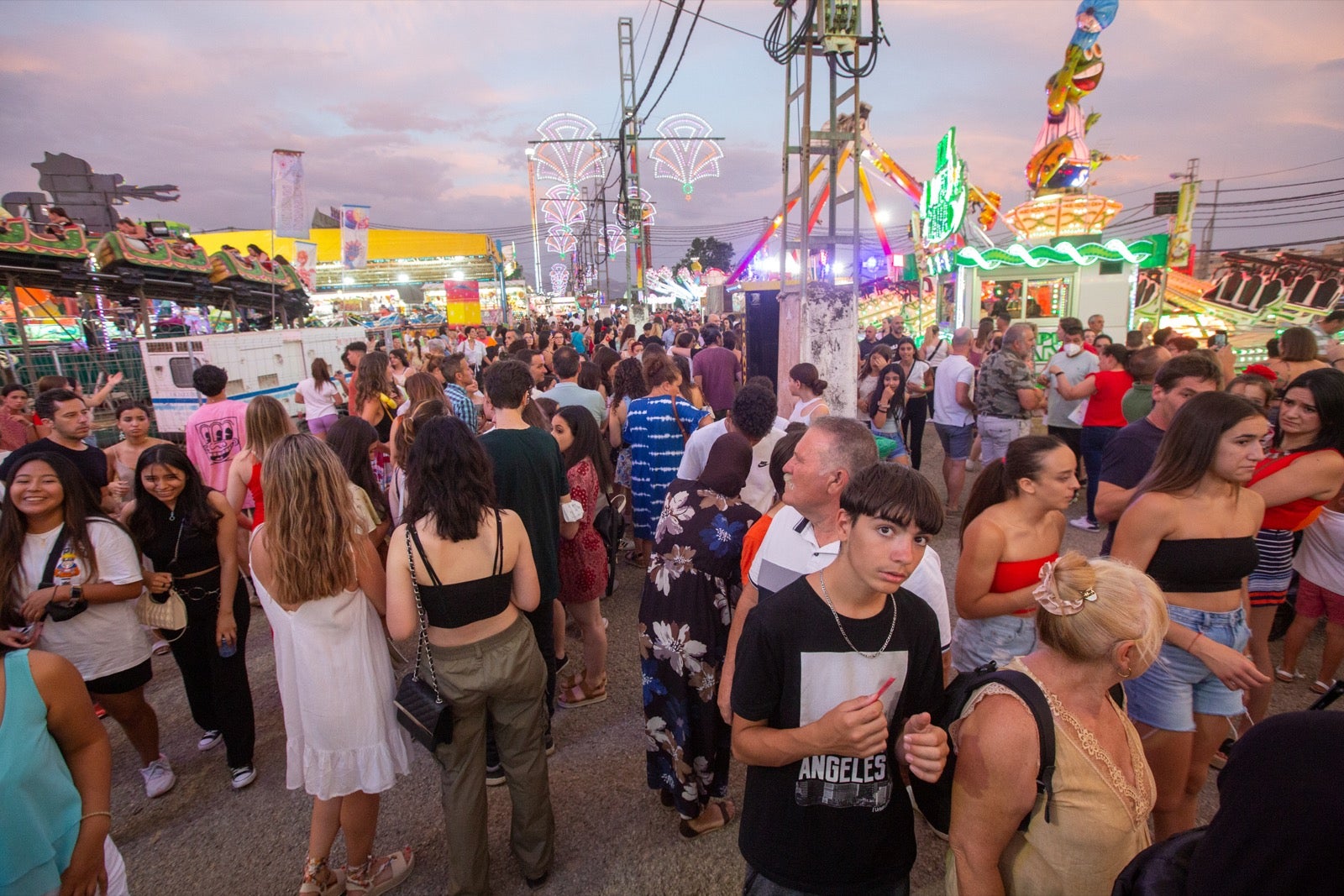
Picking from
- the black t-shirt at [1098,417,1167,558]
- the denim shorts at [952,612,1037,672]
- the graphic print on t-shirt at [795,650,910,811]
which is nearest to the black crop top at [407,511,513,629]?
the graphic print on t-shirt at [795,650,910,811]

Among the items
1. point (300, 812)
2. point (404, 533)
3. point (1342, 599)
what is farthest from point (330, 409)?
point (1342, 599)

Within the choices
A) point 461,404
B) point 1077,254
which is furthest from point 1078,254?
point 461,404

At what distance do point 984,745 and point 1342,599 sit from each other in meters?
3.33

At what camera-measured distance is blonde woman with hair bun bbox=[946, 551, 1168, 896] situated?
1.37 m

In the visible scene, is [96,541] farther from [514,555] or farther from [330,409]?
[330,409]

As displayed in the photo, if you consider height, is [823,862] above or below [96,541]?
below

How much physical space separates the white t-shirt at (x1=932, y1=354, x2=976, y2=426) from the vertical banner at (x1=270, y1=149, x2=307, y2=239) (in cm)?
1218

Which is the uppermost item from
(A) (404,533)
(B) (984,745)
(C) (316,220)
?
(C) (316,220)

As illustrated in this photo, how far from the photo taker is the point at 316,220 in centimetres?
5975

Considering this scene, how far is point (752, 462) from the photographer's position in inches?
126

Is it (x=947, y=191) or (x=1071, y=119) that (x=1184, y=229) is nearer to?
(x=1071, y=119)

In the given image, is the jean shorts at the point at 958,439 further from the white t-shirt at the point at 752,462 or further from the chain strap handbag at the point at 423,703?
the chain strap handbag at the point at 423,703

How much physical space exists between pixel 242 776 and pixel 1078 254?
16776 millimetres

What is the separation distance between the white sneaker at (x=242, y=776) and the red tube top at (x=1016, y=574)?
12.3ft
